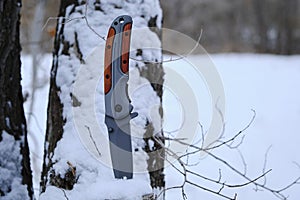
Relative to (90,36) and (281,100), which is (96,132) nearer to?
(90,36)

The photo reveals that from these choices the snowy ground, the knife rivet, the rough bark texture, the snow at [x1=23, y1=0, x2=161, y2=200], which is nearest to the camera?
the knife rivet

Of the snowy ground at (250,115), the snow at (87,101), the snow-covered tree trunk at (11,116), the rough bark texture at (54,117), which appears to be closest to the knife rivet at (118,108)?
the snow at (87,101)

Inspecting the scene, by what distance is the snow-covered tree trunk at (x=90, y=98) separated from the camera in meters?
1.57

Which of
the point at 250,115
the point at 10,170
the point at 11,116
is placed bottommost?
the point at 250,115

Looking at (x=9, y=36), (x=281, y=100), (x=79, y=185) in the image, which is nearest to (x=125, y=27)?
(x=79, y=185)

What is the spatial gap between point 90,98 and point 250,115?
410 cm

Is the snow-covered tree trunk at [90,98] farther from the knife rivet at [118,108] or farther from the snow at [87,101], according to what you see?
the knife rivet at [118,108]

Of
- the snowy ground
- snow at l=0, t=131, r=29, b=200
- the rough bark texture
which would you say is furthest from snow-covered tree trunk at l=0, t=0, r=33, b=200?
the snowy ground

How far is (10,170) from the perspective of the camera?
5.66ft

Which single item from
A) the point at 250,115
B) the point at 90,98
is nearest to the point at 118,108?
the point at 90,98

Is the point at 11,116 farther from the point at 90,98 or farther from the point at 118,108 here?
the point at 118,108

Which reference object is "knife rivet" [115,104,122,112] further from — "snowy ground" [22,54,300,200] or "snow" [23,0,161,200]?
"snowy ground" [22,54,300,200]

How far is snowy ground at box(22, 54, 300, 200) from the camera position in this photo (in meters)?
3.40

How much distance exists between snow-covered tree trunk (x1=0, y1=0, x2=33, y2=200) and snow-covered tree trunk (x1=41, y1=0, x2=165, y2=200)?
0.12m
